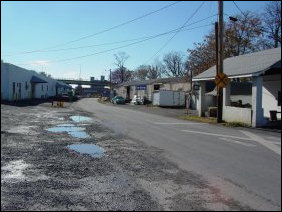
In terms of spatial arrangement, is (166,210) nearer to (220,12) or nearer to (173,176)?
(173,176)

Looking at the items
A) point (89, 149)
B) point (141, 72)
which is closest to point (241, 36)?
point (89, 149)

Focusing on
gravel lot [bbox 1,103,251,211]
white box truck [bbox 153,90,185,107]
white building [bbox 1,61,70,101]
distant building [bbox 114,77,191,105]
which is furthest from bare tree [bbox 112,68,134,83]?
gravel lot [bbox 1,103,251,211]

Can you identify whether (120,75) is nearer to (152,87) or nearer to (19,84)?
(152,87)

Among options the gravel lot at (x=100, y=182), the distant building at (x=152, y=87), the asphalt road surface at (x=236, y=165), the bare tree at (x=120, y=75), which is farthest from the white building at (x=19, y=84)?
the bare tree at (x=120, y=75)

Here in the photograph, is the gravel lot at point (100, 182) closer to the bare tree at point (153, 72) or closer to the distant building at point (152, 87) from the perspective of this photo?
the distant building at point (152, 87)

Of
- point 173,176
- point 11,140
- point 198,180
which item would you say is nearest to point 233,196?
point 198,180

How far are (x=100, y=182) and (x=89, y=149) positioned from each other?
524 centimetres

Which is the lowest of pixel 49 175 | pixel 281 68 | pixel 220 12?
pixel 49 175

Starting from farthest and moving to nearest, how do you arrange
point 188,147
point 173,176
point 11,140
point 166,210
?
point 11,140 → point 188,147 → point 173,176 → point 166,210

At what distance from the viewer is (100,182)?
28.6ft

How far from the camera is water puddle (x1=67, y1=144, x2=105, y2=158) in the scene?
12.8 meters

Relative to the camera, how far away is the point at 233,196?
6871 millimetres

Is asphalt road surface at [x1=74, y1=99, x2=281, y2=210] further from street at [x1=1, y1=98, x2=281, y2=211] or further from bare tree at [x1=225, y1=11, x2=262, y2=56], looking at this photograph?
bare tree at [x1=225, y1=11, x2=262, y2=56]

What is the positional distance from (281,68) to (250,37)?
58963 millimetres
